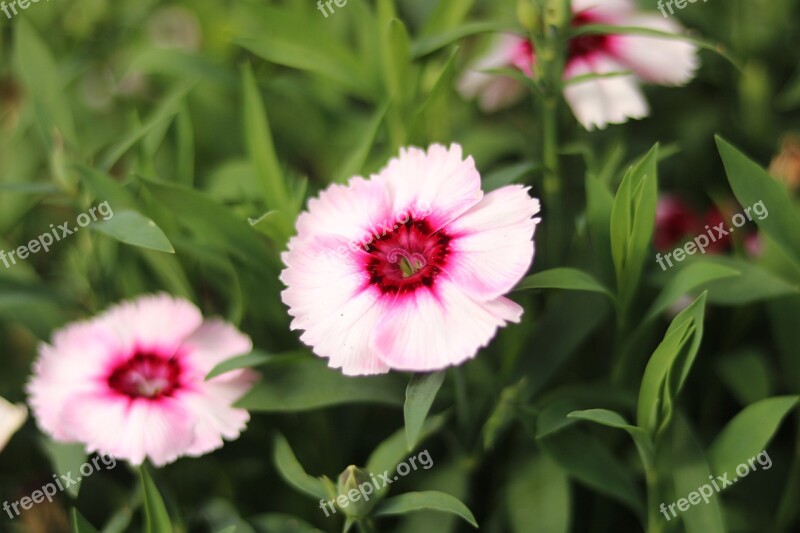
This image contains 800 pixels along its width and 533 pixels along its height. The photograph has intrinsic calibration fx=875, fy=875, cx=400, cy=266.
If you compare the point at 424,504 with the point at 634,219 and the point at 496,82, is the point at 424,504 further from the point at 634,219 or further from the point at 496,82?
the point at 496,82

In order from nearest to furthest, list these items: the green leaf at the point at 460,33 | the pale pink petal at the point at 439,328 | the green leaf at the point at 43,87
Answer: the pale pink petal at the point at 439,328
the green leaf at the point at 460,33
the green leaf at the point at 43,87

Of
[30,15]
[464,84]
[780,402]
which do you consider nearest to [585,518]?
[780,402]

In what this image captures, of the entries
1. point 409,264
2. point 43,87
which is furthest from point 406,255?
point 43,87

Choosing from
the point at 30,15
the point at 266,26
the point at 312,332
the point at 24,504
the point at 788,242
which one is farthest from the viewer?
the point at 30,15

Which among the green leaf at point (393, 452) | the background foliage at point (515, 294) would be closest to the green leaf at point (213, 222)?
the background foliage at point (515, 294)

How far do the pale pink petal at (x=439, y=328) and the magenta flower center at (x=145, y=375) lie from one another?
0.26 metres

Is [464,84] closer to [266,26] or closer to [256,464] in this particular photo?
[266,26]

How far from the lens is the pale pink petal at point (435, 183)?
70 cm

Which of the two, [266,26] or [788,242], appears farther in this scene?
[266,26]

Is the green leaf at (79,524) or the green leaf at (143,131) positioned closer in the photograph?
the green leaf at (79,524)

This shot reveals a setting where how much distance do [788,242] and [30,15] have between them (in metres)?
1.16

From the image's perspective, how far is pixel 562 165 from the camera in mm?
999

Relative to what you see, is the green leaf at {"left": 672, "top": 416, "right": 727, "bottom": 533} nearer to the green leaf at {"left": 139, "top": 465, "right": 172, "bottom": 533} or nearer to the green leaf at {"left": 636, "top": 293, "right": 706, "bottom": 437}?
the green leaf at {"left": 636, "top": 293, "right": 706, "bottom": 437}

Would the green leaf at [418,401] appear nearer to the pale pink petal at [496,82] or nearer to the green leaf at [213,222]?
the green leaf at [213,222]
